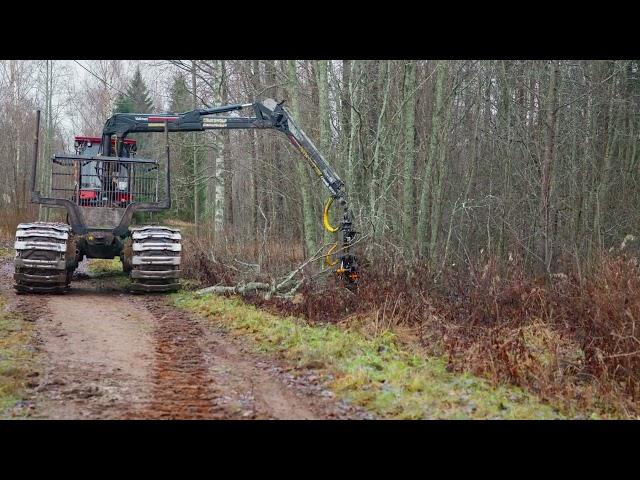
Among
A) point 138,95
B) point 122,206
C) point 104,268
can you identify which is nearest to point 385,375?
point 122,206

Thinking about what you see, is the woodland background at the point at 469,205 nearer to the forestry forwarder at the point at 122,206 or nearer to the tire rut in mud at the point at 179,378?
the forestry forwarder at the point at 122,206

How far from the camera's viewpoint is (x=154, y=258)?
13.0m

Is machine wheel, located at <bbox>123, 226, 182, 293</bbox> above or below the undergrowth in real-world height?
above

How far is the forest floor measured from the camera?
5.95 metres

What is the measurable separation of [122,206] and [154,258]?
6.05 feet

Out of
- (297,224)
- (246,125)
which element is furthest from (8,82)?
(246,125)

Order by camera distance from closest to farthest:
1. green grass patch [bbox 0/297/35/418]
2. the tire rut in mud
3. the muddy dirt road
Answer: the tire rut in mud → the muddy dirt road → green grass patch [bbox 0/297/35/418]

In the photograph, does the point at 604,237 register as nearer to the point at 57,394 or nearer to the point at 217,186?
the point at 217,186

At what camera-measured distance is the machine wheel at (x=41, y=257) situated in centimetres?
1231

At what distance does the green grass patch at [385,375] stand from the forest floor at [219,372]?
17 millimetres

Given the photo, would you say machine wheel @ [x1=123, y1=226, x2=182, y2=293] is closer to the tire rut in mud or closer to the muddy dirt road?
the muddy dirt road

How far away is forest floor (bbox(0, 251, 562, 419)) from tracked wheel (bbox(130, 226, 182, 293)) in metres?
1.98

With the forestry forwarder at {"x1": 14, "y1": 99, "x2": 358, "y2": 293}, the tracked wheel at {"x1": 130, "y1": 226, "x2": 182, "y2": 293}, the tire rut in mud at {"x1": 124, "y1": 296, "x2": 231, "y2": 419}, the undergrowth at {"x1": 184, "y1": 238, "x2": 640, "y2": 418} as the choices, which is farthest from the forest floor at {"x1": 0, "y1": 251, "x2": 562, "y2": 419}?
the tracked wheel at {"x1": 130, "y1": 226, "x2": 182, "y2": 293}

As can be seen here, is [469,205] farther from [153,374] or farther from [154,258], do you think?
[153,374]
